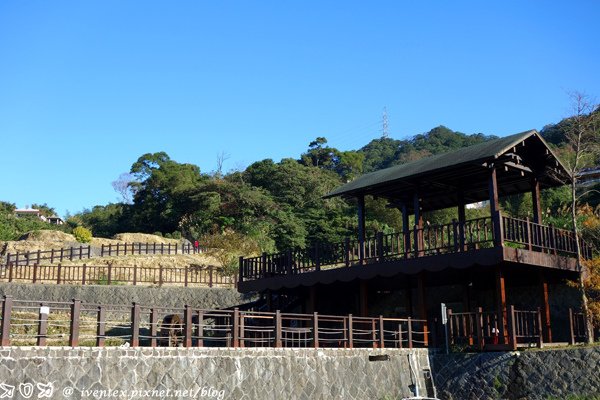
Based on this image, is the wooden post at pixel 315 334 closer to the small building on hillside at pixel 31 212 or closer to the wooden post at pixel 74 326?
the wooden post at pixel 74 326

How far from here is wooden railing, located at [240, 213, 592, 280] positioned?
61.0 ft

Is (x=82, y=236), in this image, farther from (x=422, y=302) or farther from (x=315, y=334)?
(x=315, y=334)

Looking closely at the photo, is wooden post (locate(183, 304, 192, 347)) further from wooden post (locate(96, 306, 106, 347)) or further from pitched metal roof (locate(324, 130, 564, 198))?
pitched metal roof (locate(324, 130, 564, 198))

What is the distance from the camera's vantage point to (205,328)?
2216 centimetres

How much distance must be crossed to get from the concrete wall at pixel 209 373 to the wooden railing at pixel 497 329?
1.17 meters

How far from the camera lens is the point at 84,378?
12.2m

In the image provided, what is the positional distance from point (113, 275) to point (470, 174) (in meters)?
19.8

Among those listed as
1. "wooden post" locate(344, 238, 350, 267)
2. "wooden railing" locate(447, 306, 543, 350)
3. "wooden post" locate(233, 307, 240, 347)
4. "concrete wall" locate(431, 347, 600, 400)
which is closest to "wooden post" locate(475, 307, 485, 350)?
"wooden railing" locate(447, 306, 543, 350)

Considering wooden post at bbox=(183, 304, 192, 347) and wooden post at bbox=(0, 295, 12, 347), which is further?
wooden post at bbox=(183, 304, 192, 347)

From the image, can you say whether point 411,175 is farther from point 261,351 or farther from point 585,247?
point 261,351

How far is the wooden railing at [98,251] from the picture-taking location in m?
36.7

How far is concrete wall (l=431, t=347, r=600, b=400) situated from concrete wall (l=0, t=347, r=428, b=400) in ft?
3.04

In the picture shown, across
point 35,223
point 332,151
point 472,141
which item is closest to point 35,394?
point 35,223

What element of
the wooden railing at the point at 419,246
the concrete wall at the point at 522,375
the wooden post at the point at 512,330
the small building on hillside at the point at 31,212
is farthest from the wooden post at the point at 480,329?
the small building on hillside at the point at 31,212
